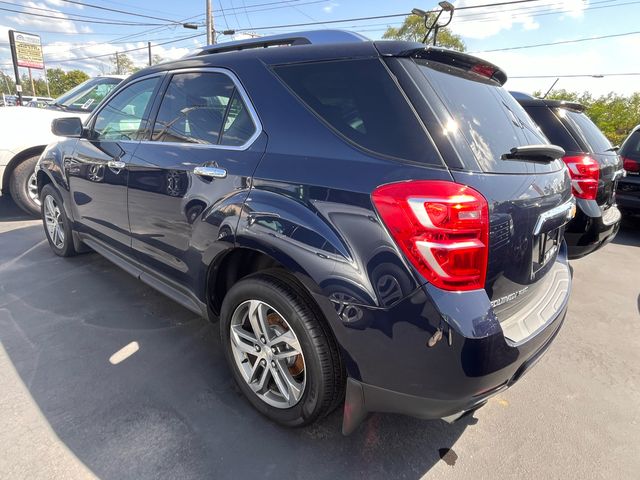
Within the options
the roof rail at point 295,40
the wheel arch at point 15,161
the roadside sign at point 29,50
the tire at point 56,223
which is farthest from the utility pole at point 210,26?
the roof rail at point 295,40

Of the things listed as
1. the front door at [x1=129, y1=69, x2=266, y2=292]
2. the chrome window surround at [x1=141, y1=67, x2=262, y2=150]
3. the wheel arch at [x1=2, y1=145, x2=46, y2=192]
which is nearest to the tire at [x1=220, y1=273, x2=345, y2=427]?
the front door at [x1=129, y1=69, x2=266, y2=292]

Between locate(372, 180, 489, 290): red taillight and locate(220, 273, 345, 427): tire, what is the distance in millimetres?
570

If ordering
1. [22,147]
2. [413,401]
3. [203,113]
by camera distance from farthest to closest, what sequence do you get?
[22,147] → [203,113] → [413,401]

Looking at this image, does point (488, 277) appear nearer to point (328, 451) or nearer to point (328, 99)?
point (328, 99)

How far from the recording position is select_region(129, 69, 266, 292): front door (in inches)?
77.9

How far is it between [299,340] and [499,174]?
1105 millimetres

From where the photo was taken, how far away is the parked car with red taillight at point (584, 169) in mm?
3471

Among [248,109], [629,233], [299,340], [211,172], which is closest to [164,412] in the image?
[299,340]

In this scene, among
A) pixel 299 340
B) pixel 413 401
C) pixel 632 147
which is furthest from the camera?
pixel 632 147

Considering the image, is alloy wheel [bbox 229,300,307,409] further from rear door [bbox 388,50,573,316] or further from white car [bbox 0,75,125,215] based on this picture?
white car [bbox 0,75,125,215]

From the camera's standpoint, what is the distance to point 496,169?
5.22ft

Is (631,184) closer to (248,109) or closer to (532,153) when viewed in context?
(532,153)

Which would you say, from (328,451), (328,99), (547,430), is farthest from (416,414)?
(328,99)

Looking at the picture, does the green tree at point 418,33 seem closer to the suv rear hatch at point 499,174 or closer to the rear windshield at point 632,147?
the rear windshield at point 632,147
